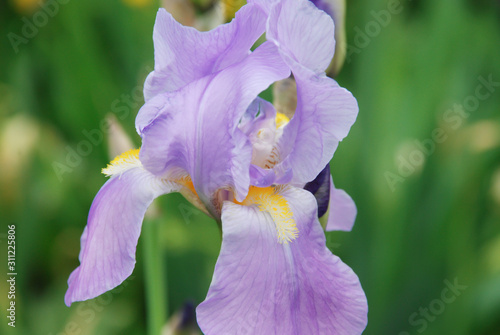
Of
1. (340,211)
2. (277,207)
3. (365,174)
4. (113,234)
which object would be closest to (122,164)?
(113,234)

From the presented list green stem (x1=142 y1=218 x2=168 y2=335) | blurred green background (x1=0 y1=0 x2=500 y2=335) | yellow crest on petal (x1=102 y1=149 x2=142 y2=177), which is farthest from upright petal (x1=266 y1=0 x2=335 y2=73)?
blurred green background (x1=0 y1=0 x2=500 y2=335)

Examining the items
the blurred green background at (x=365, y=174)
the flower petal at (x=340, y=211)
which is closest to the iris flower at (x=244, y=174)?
the flower petal at (x=340, y=211)

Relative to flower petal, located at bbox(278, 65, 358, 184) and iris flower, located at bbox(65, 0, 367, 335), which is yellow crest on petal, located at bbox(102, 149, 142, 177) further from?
flower petal, located at bbox(278, 65, 358, 184)

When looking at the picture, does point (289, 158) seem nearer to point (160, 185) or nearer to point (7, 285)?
point (160, 185)

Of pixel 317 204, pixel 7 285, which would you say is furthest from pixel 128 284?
pixel 317 204

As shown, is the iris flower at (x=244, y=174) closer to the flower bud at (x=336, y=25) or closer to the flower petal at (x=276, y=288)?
the flower petal at (x=276, y=288)

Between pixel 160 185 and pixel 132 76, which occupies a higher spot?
pixel 160 185

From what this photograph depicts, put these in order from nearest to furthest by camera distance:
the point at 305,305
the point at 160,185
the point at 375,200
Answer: the point at 305,305
the point at 160,185
the point at 375,200
